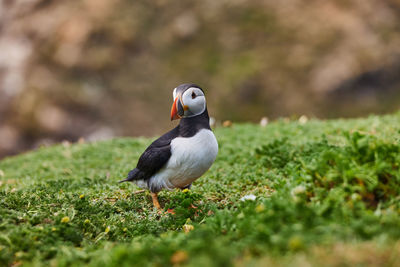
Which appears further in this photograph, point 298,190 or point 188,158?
point 188,158

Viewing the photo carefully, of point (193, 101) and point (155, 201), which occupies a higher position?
point (193, 101)

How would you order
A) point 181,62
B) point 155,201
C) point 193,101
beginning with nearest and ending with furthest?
point 193,101
point 155,201
point 181,62

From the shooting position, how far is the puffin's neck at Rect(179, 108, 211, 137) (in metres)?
3.98

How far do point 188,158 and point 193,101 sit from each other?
58 cm

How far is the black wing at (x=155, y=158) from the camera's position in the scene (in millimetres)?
4012

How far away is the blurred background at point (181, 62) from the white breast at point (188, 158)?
12708mm

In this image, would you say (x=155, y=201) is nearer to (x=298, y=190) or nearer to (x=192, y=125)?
(x=192, y=125)

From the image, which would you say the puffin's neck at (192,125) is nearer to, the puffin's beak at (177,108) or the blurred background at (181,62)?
the puffin's beak at (177,108)

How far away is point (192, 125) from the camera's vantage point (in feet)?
13.1

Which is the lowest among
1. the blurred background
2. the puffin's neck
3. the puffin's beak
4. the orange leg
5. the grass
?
the grass

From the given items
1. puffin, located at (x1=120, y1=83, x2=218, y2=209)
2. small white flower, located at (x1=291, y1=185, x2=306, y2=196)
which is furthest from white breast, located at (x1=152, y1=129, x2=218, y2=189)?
small white flower, located at (x1=291, y1=185, x2=306, y2=196)

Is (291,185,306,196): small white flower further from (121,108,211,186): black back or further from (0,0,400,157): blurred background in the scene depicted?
(0,0,400,157): blurred background

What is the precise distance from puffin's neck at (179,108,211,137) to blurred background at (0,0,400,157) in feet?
41.3

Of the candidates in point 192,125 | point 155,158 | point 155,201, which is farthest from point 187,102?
point 155,201
